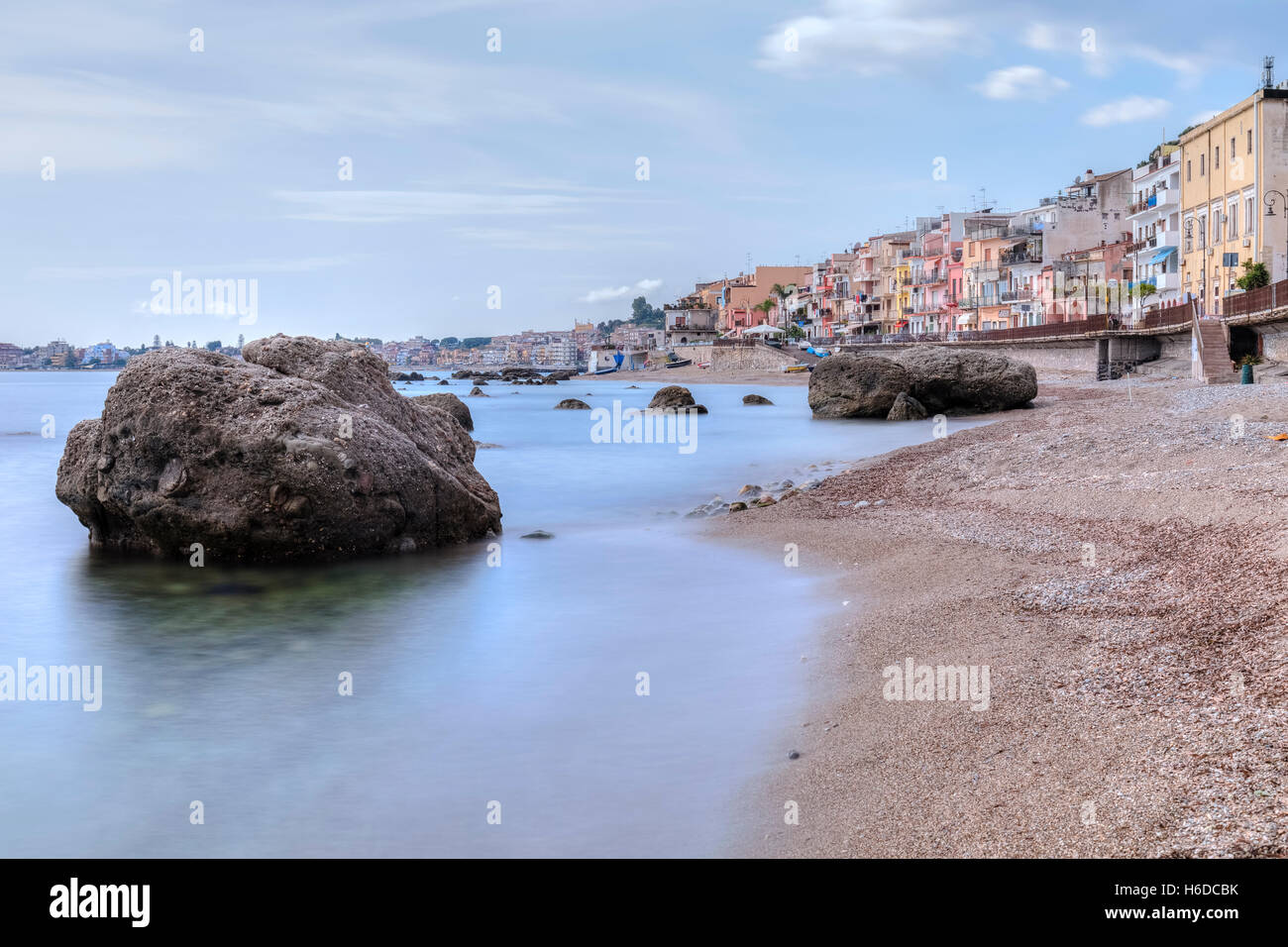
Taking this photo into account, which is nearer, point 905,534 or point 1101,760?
point 1101,760

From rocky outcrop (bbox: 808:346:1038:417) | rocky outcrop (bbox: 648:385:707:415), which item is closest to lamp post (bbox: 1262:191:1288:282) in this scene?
rocky outcrop (bbox: 808:346:1038:417)

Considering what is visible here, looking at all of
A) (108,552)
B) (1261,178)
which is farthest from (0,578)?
(1261,178)

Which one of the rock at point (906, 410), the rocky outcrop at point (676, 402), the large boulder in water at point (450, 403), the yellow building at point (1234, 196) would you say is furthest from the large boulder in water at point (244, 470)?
the yellow building at point (1234, 196)

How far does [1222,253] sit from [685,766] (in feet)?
188

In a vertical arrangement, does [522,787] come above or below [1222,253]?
below

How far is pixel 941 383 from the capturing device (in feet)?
126

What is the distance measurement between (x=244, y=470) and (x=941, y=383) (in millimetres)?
29368

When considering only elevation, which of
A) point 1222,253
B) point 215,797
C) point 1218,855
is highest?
point 1222,253

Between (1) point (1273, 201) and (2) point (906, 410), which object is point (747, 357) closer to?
(1) point (1273, 201)

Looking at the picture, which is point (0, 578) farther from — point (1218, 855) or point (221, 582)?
point (1218, 855)

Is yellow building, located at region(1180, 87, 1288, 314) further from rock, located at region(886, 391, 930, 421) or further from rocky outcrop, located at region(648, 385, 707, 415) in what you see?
rocky outcrop, located at region(648, 385, 707, 415)

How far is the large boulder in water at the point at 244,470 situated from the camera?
13242mm

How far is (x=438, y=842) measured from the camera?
237 inches

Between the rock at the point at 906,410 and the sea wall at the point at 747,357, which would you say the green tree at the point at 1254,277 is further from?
the sea wall at the point at 747,357
